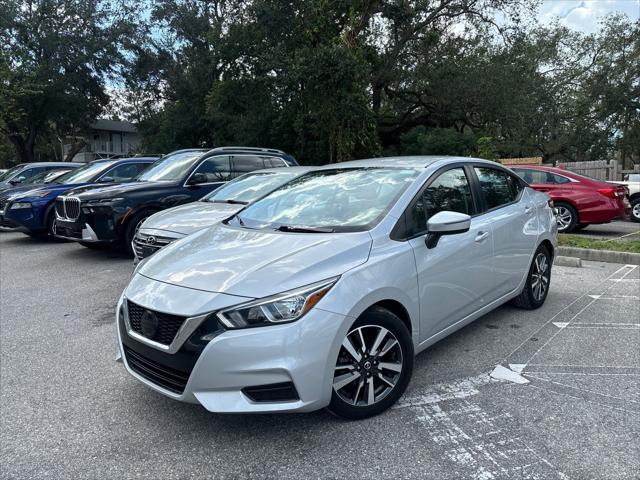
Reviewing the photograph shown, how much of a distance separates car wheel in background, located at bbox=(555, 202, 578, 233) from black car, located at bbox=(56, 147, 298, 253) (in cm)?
686

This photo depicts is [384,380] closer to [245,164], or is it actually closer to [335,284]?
[335,284]

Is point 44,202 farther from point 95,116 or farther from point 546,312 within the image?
point 95,116

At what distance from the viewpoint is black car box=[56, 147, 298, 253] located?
25.5 ft

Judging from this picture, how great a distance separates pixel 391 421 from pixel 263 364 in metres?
0.99

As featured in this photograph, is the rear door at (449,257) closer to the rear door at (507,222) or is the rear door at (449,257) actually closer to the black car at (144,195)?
the rear door at (507,222)

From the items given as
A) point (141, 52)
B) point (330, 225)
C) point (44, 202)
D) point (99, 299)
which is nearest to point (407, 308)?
point (330, 225)

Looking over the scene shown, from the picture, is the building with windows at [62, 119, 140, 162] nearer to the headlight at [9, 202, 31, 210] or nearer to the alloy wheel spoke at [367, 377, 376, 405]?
the headlight at [9, 202, 31, 210]

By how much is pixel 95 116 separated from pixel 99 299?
32702mm

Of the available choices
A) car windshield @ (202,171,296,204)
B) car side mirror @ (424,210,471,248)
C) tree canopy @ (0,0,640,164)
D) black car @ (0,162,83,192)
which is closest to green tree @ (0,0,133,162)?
tree canopy @ (0,0,640,164)

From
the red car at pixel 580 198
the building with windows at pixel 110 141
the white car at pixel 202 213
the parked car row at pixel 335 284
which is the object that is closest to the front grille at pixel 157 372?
the parked car row at pixel 335 284

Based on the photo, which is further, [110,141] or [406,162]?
[110,141]

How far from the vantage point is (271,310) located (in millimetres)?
2623

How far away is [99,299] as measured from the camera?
19.5 ft

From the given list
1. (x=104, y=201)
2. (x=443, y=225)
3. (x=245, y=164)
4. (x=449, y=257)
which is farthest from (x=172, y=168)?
(x=443, y=225)
